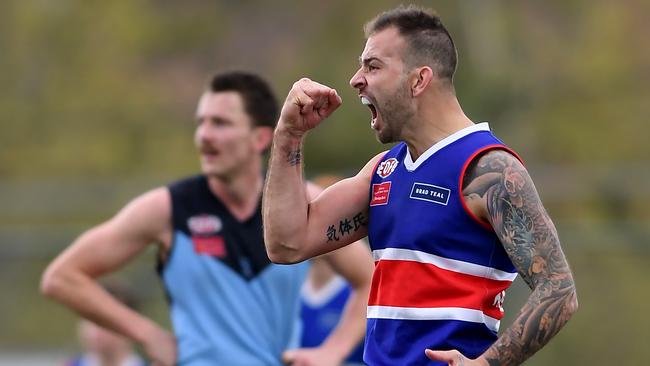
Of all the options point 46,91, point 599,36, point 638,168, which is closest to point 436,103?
point 638,168

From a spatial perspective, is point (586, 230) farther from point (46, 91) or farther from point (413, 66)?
point (46, 91)

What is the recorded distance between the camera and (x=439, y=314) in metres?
4.26

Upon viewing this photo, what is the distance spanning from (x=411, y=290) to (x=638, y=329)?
375 inches

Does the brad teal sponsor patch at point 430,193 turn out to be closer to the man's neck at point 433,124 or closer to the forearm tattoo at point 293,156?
the man's neck at point 433,124

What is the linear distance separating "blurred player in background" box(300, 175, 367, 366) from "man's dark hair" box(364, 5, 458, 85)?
421 cm

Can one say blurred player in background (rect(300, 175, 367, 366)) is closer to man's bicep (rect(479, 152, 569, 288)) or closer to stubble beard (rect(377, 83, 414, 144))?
stubble beard (rect(377, 83, 414, 144))

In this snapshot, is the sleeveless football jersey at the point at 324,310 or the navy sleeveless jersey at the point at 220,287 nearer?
the navy sleeveless jersey at the point at 220,287

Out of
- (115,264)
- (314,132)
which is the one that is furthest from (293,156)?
(314,132)

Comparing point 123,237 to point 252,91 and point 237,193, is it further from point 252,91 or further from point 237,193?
point 252,91

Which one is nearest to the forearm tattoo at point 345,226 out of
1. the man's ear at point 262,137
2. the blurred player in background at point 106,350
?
the man's ear at point 262,137

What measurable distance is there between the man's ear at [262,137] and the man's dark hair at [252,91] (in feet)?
0.07

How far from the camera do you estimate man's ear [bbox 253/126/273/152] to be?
22.7 feet

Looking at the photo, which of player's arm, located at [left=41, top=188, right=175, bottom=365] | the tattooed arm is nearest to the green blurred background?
player's arm, located at [left=41, top=188, right=175, bottom=365]

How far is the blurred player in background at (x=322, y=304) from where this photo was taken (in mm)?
8711
